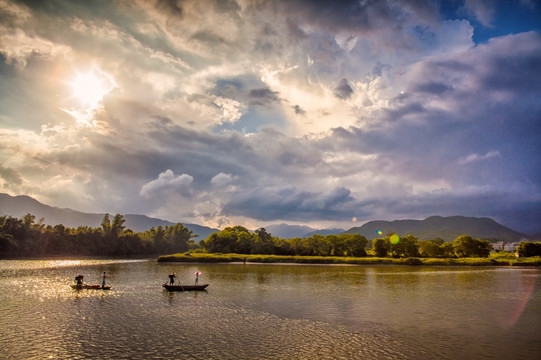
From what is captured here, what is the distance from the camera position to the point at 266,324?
3581 cm

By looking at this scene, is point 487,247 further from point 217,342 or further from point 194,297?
point 217,342

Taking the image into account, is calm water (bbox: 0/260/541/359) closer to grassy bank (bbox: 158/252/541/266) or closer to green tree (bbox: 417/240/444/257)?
grassy bank (bbox: 158/252/541/266)

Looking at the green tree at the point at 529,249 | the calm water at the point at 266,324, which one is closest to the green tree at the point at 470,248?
the green tree at the point at 529,249

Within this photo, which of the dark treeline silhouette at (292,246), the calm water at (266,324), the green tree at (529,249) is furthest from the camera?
the dark treeline silhouette at (292,246)

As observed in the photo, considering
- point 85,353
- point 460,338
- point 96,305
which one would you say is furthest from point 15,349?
point 460,338

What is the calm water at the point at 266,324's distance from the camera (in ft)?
88.6

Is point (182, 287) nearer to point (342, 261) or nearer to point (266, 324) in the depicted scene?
point (266, 324)

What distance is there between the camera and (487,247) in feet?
573

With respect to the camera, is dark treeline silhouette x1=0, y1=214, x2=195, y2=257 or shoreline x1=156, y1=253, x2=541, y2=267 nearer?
shoreline x1=156, y1=253, x2=541, y2=267

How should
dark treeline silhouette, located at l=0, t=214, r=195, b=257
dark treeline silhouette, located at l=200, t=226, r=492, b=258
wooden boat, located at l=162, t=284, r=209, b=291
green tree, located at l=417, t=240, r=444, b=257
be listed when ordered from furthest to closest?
dark treeline silhouette, located at l=200, t=226, r=492, b=258 < green tree, located at l=417, t=240, r=444, b=257 < dark treeline silhouette, located at l=0, t=214, r=195, b=257 < wooden boat, located at l=162, t=284, r=209, b=291

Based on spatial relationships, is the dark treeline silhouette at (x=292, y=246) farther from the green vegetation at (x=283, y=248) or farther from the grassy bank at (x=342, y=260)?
the grassy bank at (x=342, y=260)

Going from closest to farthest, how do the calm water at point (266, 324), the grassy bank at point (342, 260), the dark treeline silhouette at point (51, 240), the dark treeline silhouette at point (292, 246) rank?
the calm water at point (266, 324) < the grassy bank at point (342, 260) < the dark treeline silhouette at point (51, 240) < the dark treeline silhouette at point (292, 246)

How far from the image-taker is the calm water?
2699 centimetres

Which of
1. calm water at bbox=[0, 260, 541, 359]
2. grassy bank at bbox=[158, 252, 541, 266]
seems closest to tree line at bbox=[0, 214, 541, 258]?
grassy bank at bbox=[158, 252, 541, 266]
